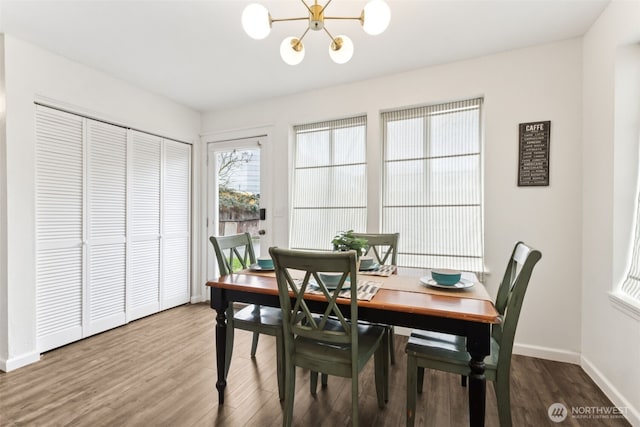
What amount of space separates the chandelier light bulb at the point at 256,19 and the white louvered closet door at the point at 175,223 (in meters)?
2.54

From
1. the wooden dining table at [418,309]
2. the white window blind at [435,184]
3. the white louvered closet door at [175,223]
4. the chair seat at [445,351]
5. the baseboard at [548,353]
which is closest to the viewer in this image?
the wooden dining table at [418,309]

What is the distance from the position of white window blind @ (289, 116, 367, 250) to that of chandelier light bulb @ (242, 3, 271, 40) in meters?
1.78

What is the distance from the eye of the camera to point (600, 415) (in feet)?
5.65

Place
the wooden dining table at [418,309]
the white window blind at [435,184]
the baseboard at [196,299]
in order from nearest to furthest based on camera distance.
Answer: the wooden dining table at [418,309] < the white window blind at [435,184] < the baseboard at [196,299]

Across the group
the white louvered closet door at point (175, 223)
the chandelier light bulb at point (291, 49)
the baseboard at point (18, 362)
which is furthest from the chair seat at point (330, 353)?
the white louvered closet door at point (175, 223)

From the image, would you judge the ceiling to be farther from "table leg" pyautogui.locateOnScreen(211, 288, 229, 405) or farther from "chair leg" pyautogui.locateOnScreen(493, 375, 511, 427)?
"chair leg" pyautogui.locateOnScreen(493, 375, 511, 427)

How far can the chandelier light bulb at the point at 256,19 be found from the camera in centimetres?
144

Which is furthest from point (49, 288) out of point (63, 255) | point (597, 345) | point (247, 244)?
point (597, 345)

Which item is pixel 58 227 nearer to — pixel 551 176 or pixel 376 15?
pixel 376 15

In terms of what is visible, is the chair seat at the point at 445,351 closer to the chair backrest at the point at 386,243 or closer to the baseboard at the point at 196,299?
the chair backrest at the point at 386,243

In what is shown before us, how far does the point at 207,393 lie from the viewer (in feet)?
6.37

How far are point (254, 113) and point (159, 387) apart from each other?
2.92 m

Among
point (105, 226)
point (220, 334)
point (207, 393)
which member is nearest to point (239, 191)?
point (105, 226)

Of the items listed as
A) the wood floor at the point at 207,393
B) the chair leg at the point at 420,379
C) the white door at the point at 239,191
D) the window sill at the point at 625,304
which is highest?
the white door at the point at 239,191
